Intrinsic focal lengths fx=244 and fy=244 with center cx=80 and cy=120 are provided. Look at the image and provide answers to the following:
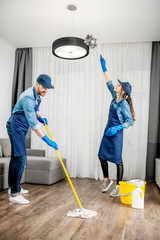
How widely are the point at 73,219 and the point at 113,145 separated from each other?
1.25 meters

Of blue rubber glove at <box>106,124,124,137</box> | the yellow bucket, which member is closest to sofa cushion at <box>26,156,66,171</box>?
blue rubber glove at <box>106,124,124,137</box>

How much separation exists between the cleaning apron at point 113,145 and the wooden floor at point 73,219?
1.65 ft

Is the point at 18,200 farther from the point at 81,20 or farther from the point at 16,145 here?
the point at 81,20

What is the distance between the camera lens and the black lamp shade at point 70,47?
9.18ft

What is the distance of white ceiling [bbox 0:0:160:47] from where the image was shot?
3.31 metres

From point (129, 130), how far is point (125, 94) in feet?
4.59

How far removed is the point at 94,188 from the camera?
3654mm

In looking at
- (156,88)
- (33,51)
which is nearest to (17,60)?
(33,51)

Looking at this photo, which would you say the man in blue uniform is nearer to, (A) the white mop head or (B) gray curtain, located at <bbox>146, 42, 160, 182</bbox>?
(A) the white mop head

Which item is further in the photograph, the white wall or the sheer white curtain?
the white wall

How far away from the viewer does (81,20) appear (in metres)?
3.77

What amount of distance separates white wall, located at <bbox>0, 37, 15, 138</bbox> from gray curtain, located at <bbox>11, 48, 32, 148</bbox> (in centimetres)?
8

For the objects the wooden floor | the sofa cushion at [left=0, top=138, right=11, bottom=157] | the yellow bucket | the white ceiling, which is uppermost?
the white ceiling

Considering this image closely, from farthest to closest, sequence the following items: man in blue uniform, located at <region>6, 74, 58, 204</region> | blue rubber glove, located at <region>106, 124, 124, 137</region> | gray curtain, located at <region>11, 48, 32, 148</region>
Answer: gray curtain, located at <region>11, 48, 32, 148</region>, blue rubber glove, located at <region>106, 124, 124, 137</region>, man in blue uniform, located at <region>6, 74, 58, 204</region>
